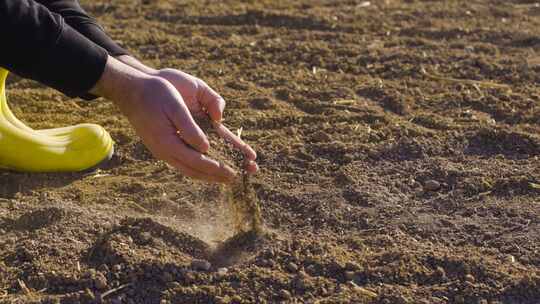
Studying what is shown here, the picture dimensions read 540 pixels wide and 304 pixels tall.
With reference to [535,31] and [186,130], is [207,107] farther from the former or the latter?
[535,31]

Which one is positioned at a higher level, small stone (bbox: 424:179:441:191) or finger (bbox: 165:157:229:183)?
finger (bbox: 165:157:229:183)

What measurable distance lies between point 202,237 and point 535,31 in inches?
104

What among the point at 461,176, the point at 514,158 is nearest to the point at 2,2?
the point at 461,176

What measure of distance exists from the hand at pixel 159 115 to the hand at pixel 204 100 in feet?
0.90

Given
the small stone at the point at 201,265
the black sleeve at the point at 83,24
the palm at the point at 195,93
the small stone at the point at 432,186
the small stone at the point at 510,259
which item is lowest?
the small stone at the point at 201,265

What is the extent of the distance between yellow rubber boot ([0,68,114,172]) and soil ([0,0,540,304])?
0.05 meters

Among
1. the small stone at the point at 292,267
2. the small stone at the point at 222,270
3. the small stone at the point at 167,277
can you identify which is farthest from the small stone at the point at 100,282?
the small stone at the point at 292,267

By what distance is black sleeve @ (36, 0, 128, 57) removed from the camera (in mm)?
3006

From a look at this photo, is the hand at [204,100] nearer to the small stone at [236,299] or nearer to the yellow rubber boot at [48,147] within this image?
the small stone at [236,299]

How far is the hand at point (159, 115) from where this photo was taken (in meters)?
2.40

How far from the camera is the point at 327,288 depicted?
2.66 metres

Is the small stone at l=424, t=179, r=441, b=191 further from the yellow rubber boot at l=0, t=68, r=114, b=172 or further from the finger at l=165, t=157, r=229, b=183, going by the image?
the yellow rubber boot at l=0, t=68, r=114, b=172

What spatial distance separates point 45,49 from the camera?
2.36m

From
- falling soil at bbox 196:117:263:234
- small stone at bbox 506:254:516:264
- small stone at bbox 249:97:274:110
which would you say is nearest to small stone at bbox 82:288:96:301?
falling soil at bbox 196:117:263:234
